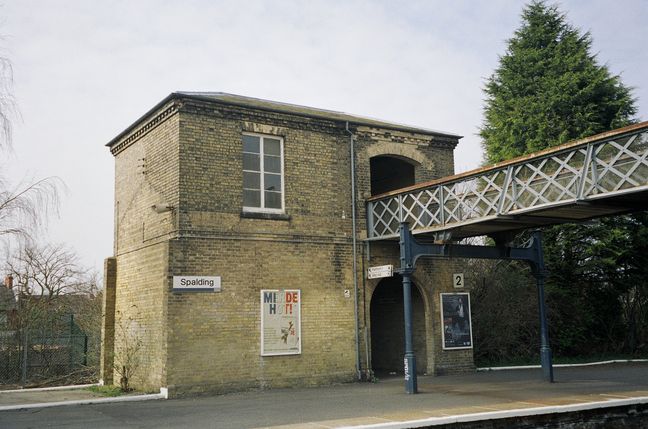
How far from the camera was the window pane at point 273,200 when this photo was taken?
15797 mm

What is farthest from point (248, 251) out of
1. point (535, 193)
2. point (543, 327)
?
point (543, 327)

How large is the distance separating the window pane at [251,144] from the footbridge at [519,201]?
3.33 m

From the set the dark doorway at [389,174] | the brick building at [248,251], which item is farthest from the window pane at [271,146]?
the dark doorway at [389,174]

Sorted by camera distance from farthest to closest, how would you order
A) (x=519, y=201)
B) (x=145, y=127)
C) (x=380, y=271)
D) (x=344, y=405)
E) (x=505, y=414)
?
(x=145, y=127)
(x=380, y=271)
(x=519, y=201)
(x=344, y=405)
(x=505, y=414)

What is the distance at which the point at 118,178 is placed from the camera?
1814 cm

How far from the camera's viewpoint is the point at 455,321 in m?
17.8

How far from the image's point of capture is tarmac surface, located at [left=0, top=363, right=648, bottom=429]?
10.2m

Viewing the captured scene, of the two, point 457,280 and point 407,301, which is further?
point 457,280

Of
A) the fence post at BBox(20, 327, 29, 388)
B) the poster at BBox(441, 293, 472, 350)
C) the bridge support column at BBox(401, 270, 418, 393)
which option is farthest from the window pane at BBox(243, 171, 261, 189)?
the fence post at BBox(20, 327, 29, 388)

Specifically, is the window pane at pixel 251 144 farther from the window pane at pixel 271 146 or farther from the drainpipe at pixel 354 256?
the drainpipe at pixel 354 256

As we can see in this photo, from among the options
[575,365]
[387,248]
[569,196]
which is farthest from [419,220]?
[575,365]

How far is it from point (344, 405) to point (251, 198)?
575 centimetres

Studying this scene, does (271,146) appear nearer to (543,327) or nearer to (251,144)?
(251,144)

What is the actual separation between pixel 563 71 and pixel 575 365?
37.8ft
